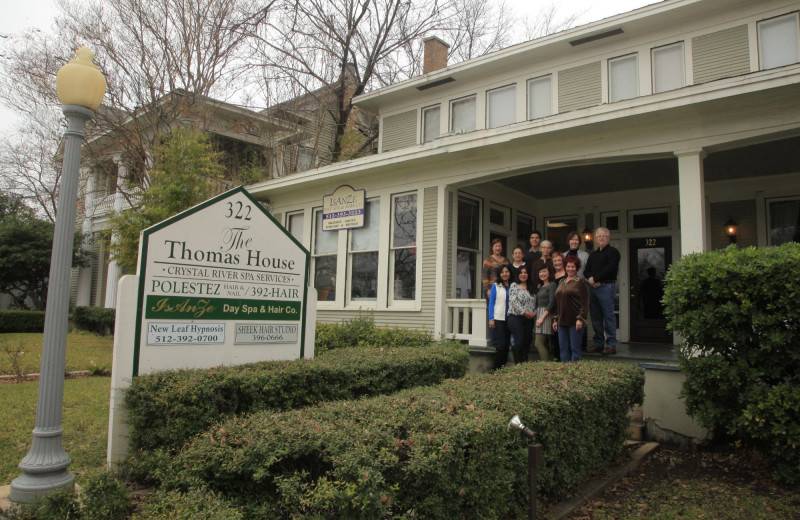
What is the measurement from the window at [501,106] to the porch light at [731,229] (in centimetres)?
462

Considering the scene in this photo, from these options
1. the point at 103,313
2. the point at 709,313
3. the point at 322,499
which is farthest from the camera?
the point at 103,313

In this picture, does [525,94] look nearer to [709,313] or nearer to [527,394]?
[709,313]

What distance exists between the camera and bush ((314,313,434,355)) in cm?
931

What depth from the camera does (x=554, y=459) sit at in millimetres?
3881

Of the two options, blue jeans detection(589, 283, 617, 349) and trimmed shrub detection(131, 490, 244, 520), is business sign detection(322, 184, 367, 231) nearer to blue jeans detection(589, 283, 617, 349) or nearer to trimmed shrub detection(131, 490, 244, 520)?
blue jeans detection(589, 283, 617, 349)

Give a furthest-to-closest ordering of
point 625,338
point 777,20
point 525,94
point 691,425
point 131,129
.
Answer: point 131,129
point 525,94
point 625,338
point 777,20
point 691,425

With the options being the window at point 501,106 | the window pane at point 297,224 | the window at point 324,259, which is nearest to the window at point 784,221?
the window at point 501,106

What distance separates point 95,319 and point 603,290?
58.5 feet

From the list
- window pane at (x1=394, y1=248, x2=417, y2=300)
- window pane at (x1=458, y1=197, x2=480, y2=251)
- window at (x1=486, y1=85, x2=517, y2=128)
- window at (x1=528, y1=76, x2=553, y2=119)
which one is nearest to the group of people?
window pane at (x1=458, y1=197, x2=480, y2=251)

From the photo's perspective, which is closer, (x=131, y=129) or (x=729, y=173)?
(x=729, y=173)

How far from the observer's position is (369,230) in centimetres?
1102

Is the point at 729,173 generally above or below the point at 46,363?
above

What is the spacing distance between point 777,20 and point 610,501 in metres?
9.01

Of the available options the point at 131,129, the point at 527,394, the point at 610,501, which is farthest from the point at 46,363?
the point at 131,129
